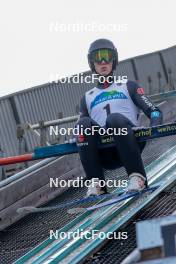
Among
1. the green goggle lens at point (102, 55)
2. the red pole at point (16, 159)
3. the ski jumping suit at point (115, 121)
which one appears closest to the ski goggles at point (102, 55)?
the green goggle lens at point (102, 55)

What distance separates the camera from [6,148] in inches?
464

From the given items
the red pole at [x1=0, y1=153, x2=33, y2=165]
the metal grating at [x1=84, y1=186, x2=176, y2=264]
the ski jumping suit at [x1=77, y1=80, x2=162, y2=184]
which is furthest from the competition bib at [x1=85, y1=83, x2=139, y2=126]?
the metal grating at [x1=84, y1=186, x2=176, y2=264]

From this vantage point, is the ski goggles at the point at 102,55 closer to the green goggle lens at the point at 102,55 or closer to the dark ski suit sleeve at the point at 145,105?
the green goggle lens at the point at 102,55

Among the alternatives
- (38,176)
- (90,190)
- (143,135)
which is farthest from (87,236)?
(38,176)

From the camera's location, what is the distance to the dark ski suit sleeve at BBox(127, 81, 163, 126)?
205 inches

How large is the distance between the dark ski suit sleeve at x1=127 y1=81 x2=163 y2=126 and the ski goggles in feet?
0.99

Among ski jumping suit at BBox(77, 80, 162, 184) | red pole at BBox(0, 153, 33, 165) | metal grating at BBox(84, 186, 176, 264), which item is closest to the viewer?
metal grating at BBox(84, 186, 176, 264)

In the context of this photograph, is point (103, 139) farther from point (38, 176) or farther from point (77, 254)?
point (38, 176)

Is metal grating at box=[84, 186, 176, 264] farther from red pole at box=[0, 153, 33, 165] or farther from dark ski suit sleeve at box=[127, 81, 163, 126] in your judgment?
red pole at box=[0, 153, 33, 165]

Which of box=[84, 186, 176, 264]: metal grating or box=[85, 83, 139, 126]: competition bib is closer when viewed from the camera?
box=[84, 186, 176, 264]: metal grating

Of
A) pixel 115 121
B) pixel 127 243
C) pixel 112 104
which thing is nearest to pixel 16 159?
pixel 115 121

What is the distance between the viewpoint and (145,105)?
5.36 metres

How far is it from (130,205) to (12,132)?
6965 millimetres

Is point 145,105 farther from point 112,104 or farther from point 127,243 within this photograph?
point 127,243
